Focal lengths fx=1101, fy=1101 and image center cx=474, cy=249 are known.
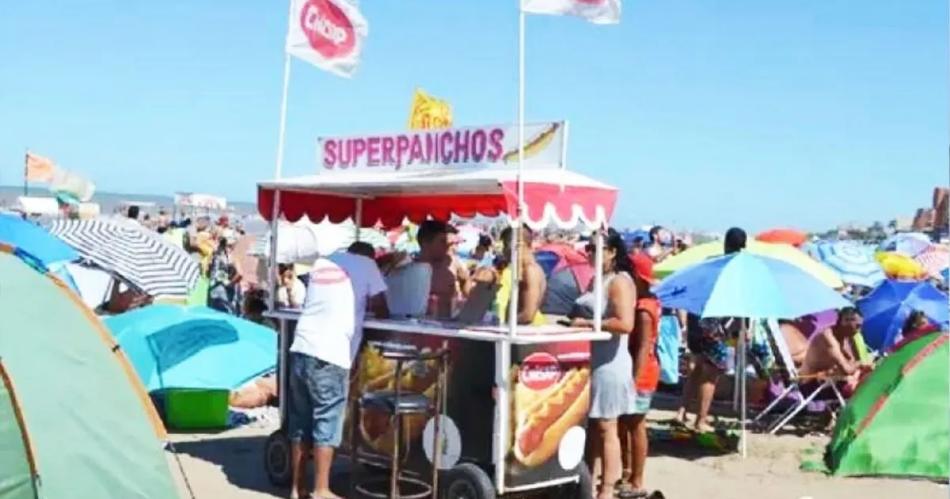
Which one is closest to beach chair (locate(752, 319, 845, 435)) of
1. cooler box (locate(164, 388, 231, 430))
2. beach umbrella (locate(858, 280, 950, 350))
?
beach umbrella (locate(858, 280, 950, 350))

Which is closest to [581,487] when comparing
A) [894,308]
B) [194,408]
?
[194,408]

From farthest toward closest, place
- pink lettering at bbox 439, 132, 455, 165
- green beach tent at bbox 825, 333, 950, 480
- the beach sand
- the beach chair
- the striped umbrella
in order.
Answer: the striped umbrella
the beach chair
green beach tent at bbox 825, 333, 950, 480
the beach sand
pink lettering at bbox 439, 132, 455, 165

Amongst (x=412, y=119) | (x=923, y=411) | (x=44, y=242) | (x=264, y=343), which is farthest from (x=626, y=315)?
(x=412, y=119)

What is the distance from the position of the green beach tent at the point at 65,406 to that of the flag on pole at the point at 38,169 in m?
24.4

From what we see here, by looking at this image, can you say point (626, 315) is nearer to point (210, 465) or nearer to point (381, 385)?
point (381, 385)

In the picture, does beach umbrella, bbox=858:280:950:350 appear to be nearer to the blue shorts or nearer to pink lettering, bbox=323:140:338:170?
pink lettering, bbox=323:140:338:170

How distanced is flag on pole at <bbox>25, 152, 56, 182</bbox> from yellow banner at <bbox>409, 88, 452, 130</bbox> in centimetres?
1539

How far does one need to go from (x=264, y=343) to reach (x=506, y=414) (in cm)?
387

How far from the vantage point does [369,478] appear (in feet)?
26.4

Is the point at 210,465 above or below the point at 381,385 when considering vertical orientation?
below

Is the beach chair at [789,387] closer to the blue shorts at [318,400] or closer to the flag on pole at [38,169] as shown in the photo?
the blue shorts at [318,400]

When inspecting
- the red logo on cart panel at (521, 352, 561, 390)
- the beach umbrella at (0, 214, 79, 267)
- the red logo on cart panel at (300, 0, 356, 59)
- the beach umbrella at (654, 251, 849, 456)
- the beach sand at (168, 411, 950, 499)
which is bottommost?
the beach sand at (168, 411, 950, 499)

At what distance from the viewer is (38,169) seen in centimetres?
2916

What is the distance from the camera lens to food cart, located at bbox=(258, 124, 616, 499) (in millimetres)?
6750
